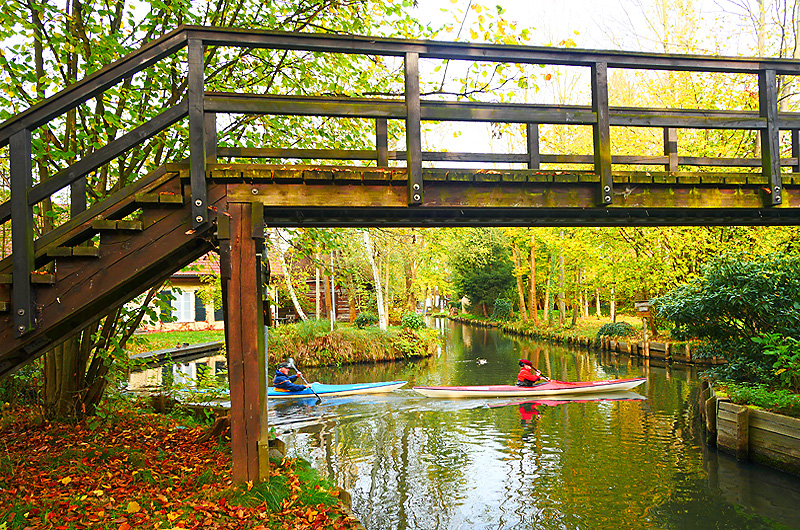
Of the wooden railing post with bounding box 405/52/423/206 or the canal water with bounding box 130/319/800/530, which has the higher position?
the wooden railing post with bounding box 405/52/423/206

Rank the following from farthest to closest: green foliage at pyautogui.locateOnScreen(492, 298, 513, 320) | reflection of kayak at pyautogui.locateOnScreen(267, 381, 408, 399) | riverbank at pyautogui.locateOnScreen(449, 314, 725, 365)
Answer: green foliage at pyautogui.locateOnScreen(492, 298, 513, 320) → riverbank at pyautogui.locateOnScreen(449, 314, 725, 365) → reflection of kayak at pyautogui.locateOnScreen(267, 381, 408, 399)

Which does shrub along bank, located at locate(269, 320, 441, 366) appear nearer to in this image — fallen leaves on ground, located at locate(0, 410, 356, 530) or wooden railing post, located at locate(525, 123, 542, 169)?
fallen leaves on ground, located at locate(0, 410, 356, 530)

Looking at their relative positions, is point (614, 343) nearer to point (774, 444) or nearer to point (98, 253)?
point (774, 444)

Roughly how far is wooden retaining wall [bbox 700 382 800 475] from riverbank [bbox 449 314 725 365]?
9956 millimetres

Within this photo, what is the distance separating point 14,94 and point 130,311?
2.86 meters

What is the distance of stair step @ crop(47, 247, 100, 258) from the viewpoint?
466 centimetres

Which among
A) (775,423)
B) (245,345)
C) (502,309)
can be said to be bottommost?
(502,309)

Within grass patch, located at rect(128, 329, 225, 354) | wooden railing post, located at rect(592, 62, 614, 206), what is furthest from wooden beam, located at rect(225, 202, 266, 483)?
grass patch, located at rect(128, 329, 225, 354)

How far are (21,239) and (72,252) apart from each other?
1.18ft

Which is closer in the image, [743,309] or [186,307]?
[743,309]

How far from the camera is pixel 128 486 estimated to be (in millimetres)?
5453

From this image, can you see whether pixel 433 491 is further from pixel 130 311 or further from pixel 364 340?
pixel 364 340

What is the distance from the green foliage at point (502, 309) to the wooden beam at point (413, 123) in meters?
36.1

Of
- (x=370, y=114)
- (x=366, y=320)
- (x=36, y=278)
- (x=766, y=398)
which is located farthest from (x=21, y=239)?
(x=366, y=320)
